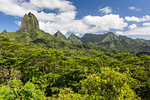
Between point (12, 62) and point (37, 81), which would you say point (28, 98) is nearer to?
point (37, 81)

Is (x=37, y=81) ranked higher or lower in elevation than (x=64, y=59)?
lower

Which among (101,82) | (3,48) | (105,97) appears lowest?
(105,97)

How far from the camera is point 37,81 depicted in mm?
24000

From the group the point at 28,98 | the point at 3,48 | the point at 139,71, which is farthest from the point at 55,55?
the point at 139,71

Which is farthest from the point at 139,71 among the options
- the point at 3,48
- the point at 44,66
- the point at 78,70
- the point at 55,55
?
the point at 3,48

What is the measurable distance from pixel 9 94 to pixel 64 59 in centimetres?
2115

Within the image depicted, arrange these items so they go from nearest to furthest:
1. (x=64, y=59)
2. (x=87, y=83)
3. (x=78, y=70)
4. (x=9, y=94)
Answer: (x=9, y=94) < (x=87, y=83) < (x=78, y=70) < (x=64, y=59)

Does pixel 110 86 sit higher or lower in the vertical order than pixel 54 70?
higher

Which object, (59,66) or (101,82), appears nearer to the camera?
(101,82)

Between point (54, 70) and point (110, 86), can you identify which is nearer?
point (110, 86)

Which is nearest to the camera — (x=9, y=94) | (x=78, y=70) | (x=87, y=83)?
(x=9, y=94)

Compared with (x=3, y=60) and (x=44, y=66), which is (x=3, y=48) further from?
(x=44, y=66)

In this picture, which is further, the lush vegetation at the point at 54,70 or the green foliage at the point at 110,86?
the lush vegetation at the point at 54,70

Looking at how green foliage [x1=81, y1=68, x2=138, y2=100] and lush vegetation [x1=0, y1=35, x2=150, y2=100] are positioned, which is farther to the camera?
lush vegetation [x1=0, y1=35, x2=150, y2=100]
